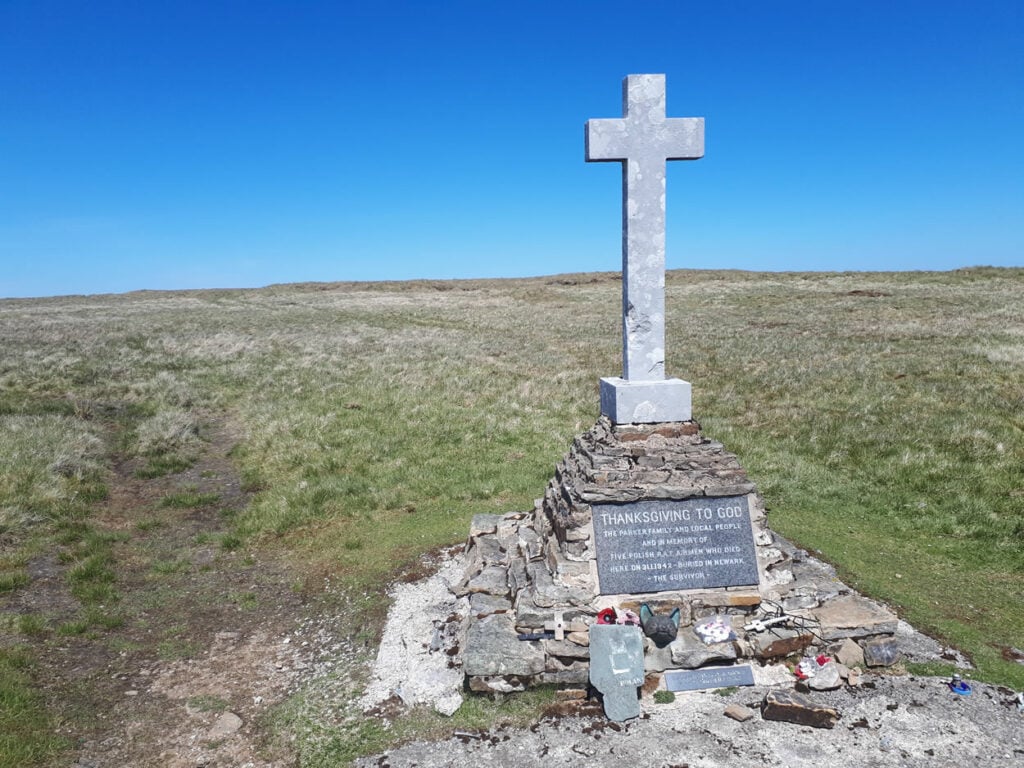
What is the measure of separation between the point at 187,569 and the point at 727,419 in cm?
A: 1248

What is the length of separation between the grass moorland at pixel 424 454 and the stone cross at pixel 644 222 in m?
3.73

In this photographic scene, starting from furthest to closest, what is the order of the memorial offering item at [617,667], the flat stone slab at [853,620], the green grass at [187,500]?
the green grass at [187,500]
the flat stone slab at [853,620]
the memorial offering item at [617,667]

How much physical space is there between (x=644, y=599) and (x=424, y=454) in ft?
26.9

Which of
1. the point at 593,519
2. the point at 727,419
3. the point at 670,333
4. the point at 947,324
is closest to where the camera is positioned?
the point at 593,519

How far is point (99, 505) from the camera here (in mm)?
11719

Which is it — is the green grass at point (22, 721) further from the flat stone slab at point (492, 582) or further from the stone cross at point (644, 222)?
the stone cross at point (644, 222)

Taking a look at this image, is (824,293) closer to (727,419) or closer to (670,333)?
(670,333)

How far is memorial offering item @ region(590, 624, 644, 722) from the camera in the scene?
5.50m

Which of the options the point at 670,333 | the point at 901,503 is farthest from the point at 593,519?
the point at 670,333

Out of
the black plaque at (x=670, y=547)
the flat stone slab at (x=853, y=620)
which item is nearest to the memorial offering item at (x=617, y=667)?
the black plaque at (x=670, y=547)

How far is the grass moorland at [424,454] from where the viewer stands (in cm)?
793

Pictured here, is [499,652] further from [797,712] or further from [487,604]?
[797,712]

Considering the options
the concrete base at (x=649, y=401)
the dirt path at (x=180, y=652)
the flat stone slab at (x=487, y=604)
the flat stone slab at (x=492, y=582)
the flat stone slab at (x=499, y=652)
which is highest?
the concrete base at (x=649, y=401)

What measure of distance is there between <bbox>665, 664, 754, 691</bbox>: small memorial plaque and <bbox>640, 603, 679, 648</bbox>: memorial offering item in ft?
0.91
